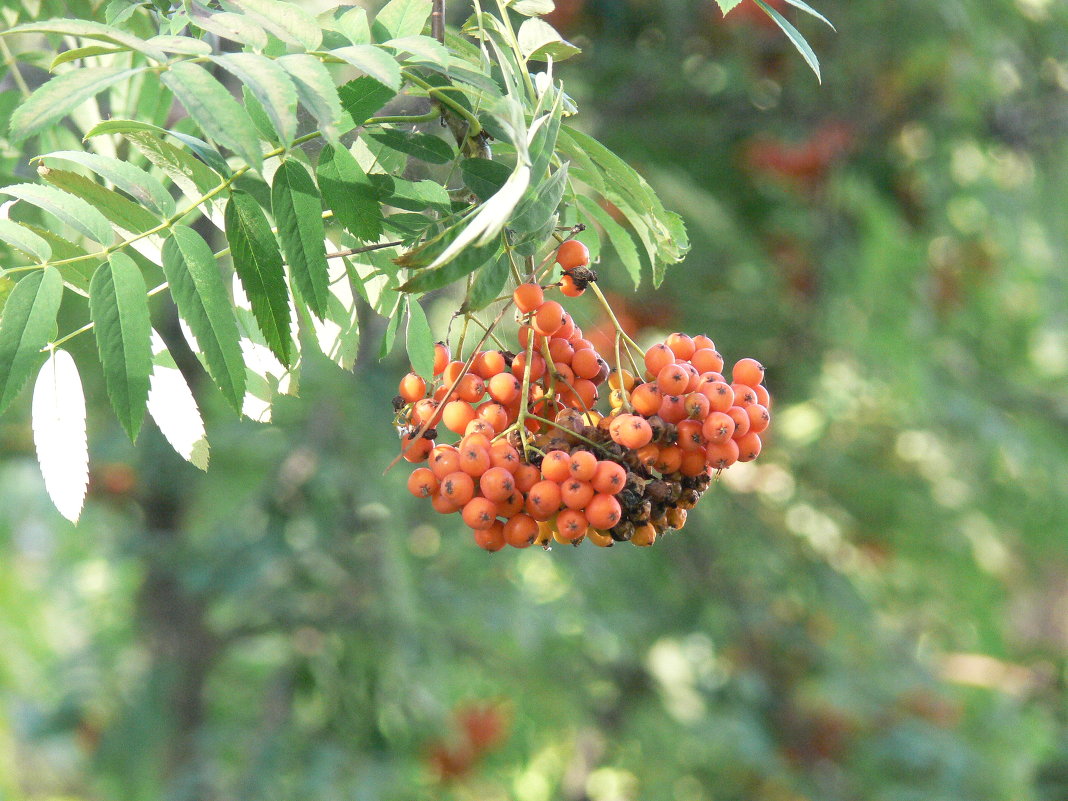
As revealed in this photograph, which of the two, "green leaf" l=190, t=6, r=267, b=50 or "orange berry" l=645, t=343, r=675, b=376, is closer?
"green leaf" l=190, t=6, r=267, b=50

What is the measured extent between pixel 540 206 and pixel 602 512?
0.26 metres

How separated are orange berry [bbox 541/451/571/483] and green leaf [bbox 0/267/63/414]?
45 cm

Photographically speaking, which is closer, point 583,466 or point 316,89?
point 316,89

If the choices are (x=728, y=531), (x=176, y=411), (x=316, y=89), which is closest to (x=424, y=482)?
(x=176, y=411)

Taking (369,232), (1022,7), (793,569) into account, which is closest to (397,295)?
(369,232)

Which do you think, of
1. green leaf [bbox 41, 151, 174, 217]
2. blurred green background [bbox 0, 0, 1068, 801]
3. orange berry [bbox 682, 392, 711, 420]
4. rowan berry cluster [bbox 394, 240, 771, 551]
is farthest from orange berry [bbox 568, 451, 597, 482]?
blurred green background [bbox 0, 0, 1068, 801]

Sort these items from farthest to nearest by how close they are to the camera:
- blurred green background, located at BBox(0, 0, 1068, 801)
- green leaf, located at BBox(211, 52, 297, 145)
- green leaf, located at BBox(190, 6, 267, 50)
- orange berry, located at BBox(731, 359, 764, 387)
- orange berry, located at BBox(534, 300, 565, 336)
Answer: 1. blurred green background, located at BBox(0, 0, 1068, 801)
2. orange berry, located at BBox(731, 359, 764, 387)
3. orange berry, located at BBox(534, 300, 565, 336)
4. green leaf, located at BBox(190, 6, 267, 50)
5. green leaf, located at BBox(211, 52, 297, 145)

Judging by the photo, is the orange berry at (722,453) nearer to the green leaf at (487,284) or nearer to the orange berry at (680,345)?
the orange berry at (680,345)

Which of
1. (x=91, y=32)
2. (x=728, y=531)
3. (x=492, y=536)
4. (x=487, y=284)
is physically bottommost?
(x=728, y=531)

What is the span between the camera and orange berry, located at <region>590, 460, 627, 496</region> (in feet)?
2.87

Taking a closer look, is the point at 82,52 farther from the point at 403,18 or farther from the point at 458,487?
the point at 458,487

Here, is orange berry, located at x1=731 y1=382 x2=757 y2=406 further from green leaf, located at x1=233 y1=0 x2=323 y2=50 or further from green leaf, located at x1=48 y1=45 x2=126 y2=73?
green leaf, located at x1=48 y1=45 x2=126 y2=73

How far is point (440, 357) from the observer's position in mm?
→ 1009

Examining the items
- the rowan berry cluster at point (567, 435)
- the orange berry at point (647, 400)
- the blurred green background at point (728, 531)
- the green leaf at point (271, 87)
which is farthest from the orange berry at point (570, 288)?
the blurred green background at point (728, 531)
